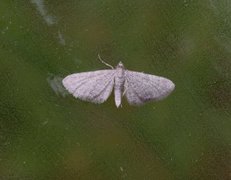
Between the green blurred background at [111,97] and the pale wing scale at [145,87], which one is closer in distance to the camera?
the pale wing scale at [145,87]

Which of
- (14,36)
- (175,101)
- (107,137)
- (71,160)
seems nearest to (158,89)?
(175,101)

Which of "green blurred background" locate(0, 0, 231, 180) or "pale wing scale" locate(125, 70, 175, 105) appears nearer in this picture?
"pale wing scale" locate(125, 70, 175, 105)

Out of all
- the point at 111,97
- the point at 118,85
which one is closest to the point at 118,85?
the point at 118,85

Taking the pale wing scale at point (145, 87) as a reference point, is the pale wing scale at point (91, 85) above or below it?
above

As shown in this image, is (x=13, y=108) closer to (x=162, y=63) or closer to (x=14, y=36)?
(x=14, y=36)

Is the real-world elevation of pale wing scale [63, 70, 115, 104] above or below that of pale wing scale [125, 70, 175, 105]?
above
